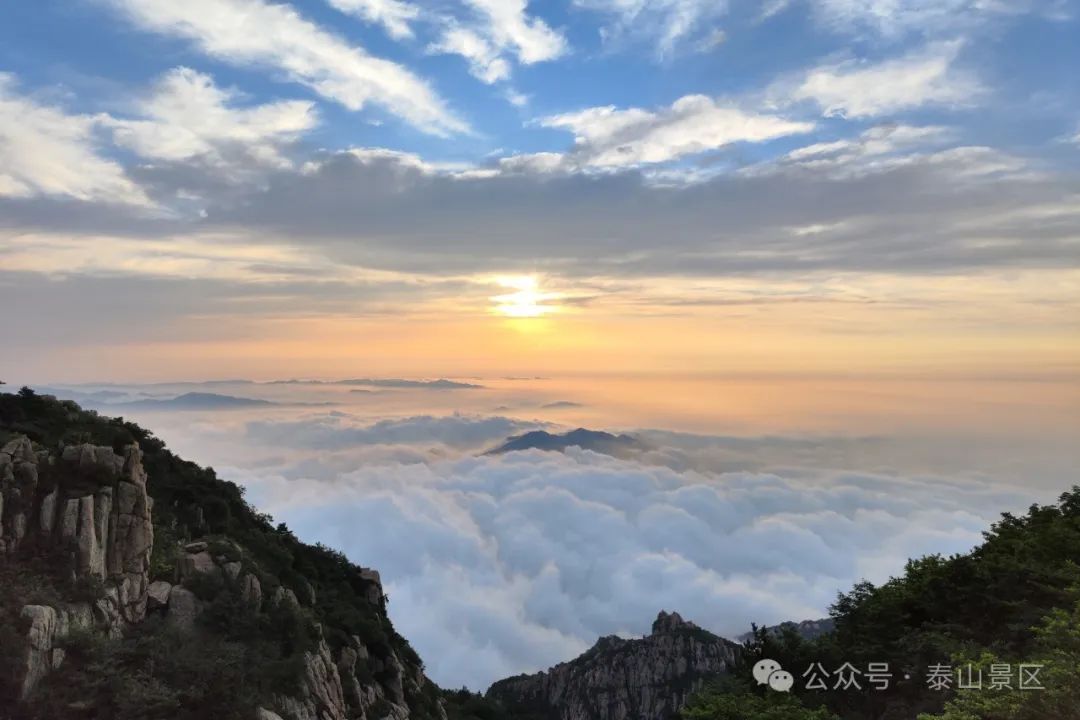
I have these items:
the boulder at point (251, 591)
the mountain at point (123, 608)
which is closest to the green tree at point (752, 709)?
the mountain at point (123, 608)

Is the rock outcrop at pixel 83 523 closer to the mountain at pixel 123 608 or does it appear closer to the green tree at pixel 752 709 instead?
the mountain at pixel 123 608

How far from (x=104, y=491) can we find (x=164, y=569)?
5423 mm

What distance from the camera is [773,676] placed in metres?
34.2

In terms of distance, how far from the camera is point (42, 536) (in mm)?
29141

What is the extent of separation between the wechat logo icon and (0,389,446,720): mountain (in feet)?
78.1

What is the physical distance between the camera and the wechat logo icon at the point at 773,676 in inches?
1314

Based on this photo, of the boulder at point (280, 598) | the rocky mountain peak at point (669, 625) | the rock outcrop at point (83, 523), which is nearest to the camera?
the rock outcrop at point (83, 523)

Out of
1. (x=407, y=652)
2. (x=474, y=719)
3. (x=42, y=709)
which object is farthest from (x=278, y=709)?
(x=474, y=719)

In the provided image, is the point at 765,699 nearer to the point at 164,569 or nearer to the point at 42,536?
the point at 164,569

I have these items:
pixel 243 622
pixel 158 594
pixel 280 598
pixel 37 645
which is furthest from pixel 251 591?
pixel 37 645

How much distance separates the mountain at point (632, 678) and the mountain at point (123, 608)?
94828 mm

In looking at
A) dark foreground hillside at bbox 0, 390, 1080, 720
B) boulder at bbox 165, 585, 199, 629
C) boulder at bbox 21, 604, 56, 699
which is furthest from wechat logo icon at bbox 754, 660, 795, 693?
boulder at bbox 21, 604, 56, 699

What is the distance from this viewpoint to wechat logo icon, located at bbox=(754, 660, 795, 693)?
3338cm

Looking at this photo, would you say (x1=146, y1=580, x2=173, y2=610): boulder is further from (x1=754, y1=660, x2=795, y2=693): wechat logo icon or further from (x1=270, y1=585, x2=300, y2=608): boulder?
(x1=754, y1=660, x2=795, y2=693): wechat logo icon
